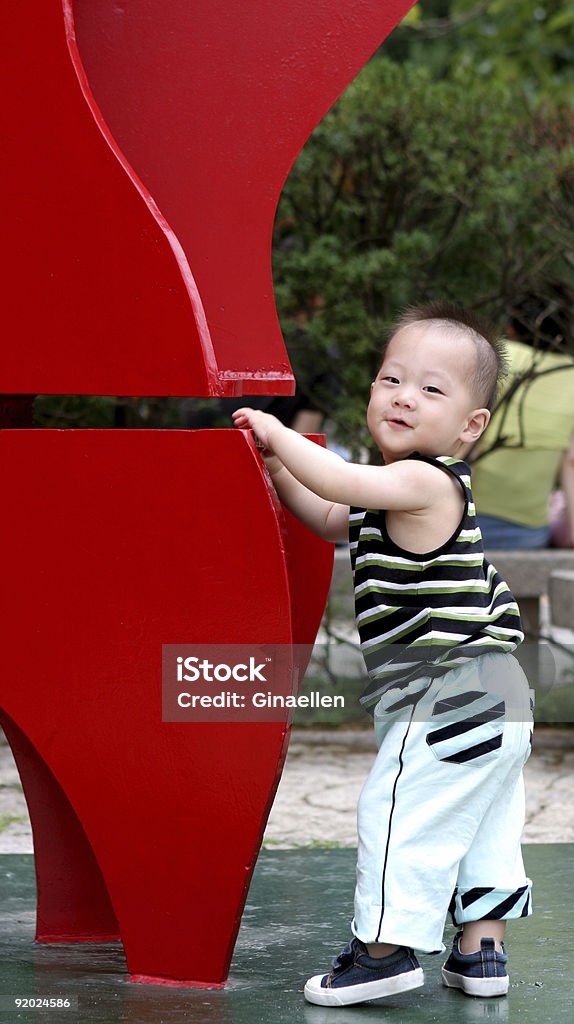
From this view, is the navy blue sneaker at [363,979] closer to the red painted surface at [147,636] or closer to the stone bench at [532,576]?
the red painted surface at [147,636]

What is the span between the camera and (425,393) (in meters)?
2.29

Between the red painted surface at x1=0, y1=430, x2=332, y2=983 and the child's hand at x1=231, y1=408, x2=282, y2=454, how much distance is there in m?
0.06

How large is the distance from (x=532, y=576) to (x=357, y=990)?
370 cm

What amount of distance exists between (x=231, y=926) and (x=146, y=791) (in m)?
0.26

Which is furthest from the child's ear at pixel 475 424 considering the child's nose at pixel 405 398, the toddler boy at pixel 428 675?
the child's nose at pixel 405 398

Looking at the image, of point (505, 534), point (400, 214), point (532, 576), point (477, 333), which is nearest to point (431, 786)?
point (477, 333)

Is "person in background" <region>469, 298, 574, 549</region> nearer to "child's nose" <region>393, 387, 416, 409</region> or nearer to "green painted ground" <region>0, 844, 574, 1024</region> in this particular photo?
"green painted ground" <region>0, 844, 574, 1024</region>

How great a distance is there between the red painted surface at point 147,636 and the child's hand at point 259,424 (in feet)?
0.21

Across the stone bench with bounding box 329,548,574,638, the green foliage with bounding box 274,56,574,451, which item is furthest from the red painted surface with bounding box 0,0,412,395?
the green foliage with bounding box 274,56,574,451

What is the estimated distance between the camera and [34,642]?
230 cm

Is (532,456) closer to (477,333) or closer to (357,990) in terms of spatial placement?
(477,333)

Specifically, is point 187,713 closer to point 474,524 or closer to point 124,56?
point 474,524

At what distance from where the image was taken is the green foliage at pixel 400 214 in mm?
6070

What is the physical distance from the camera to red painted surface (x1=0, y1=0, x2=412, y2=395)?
229 cm
